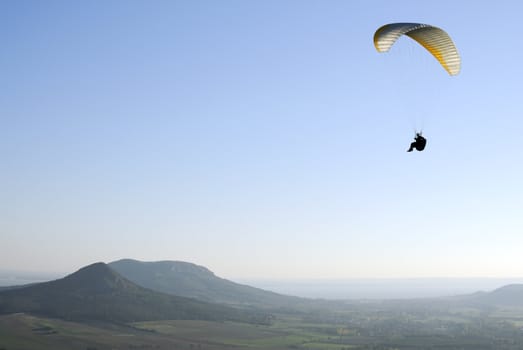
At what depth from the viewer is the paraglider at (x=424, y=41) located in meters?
42.3

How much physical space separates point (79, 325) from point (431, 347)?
11181 cm

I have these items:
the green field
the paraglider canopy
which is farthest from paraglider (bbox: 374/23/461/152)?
the green field

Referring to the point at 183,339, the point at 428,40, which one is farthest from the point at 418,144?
the point at 183,339

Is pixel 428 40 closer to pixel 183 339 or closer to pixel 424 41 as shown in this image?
pixel 424 41

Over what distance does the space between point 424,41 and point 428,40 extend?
0.38m

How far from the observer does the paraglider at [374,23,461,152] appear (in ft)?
139

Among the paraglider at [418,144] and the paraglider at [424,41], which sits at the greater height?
the paraglider at [424,41]

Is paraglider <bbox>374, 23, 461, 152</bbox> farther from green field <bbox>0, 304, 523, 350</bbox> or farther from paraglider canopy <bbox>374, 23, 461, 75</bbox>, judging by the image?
green field <bbox>0, 304, 523, 350</bbox>

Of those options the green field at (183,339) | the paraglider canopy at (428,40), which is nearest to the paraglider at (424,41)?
the paraglider canopy at (428,40)

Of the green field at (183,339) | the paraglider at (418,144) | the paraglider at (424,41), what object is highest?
the paraglider at (424,41)

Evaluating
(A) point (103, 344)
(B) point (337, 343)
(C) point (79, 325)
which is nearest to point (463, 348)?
(B) point (337, 343)

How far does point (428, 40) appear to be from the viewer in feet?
143

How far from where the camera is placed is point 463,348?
16975cm

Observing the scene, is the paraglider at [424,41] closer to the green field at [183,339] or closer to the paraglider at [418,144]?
the paraglider at [418,144]
